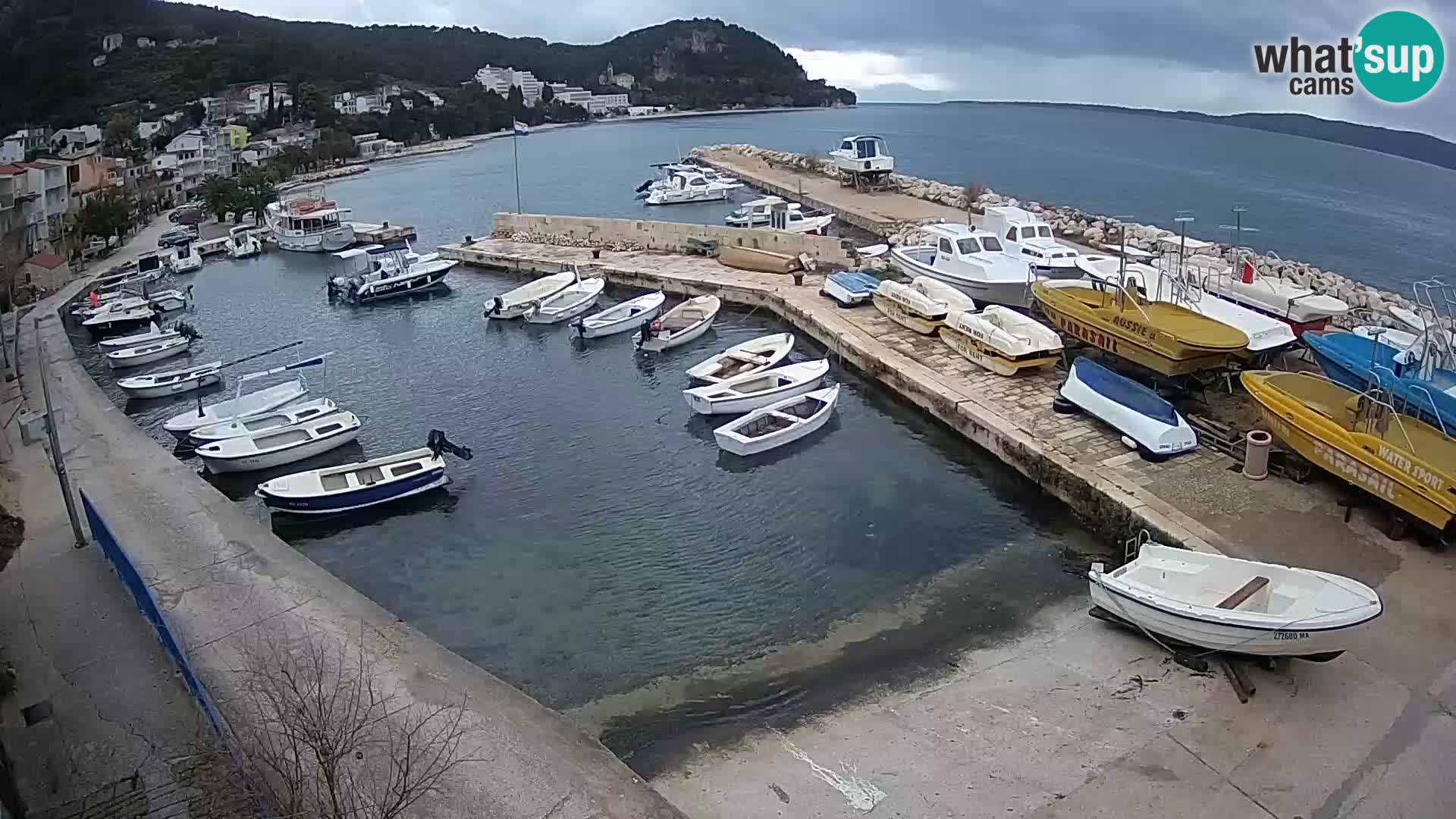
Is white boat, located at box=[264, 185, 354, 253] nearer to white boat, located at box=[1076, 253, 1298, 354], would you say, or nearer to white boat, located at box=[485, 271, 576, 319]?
white boat, located at box=[485, 271, 576, 319]

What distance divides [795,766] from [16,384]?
2187cm

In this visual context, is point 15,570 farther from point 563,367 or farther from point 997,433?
point 997,433

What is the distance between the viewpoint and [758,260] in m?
31.0

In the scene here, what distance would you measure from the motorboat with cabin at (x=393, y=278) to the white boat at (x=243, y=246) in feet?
33.2

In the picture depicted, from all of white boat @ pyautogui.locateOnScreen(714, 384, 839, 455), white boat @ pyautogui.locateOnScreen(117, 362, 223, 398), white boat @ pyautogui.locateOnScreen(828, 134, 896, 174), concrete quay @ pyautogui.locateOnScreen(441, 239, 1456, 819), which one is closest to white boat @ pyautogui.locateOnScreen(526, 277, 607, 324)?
white boat @ pyautogui.locateOnScreen(117, 362, 223, 398)

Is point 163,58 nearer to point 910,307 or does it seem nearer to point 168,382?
point 168,382

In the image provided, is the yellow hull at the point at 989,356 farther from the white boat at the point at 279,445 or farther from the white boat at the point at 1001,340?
the white boat at the point at 279,445

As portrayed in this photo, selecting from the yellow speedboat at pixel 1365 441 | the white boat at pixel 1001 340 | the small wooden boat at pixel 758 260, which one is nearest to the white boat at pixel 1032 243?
the white boat at pixel 1001 340

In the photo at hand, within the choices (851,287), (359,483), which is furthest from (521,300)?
(359,483)

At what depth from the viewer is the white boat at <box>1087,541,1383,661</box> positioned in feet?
31.5

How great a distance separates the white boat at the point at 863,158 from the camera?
160ft

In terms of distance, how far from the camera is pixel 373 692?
10.3 m

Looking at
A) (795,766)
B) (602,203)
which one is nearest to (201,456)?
(795,766)

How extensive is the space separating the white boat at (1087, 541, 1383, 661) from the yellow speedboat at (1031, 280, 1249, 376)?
6516 millimetres
